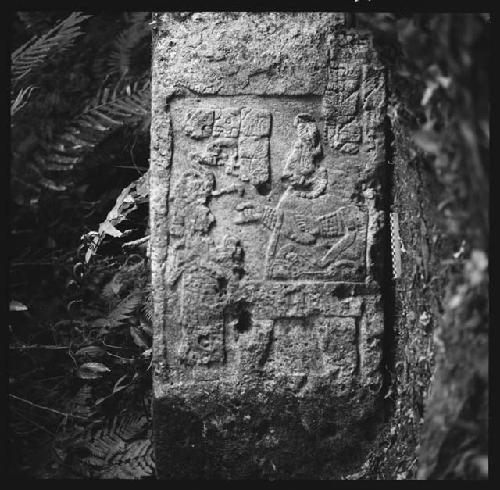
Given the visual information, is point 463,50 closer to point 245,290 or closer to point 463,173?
point 463,173

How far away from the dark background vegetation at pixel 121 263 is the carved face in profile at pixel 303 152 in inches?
12.6

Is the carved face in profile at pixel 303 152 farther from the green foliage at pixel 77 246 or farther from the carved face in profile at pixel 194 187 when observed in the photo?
the green foliage at pixel 77 246

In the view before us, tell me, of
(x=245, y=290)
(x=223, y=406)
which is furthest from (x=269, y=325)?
(x=223, y=406)

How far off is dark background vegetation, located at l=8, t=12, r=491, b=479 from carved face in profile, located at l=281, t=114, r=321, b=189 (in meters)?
0.32

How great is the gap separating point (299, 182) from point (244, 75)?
0.50 metres

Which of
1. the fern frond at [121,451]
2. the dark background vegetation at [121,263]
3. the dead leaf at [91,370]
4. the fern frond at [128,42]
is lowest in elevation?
the fern frond at [121,451]

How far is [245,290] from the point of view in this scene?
111 inches

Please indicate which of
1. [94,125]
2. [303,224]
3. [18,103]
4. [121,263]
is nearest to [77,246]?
[121,263]

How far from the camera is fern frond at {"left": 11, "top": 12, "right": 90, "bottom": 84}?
10.6 feet

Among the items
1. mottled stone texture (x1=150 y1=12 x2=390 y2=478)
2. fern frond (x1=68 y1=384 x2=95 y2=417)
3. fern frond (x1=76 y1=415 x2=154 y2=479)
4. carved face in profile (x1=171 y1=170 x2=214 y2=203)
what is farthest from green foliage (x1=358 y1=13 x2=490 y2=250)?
fern frond (x1=68 y1=384 x2=95 y2=417)

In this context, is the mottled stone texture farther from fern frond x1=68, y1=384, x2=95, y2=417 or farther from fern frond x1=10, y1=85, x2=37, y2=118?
fern frond x1=10, y1=85, x2=37, y2=118

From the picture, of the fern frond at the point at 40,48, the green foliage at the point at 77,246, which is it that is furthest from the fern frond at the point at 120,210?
the fern frond at the point at 40,48

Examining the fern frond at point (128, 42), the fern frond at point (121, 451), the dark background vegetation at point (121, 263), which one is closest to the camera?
the dark background vegetation at point (121, 263)

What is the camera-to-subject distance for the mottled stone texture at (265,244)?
109 inches
